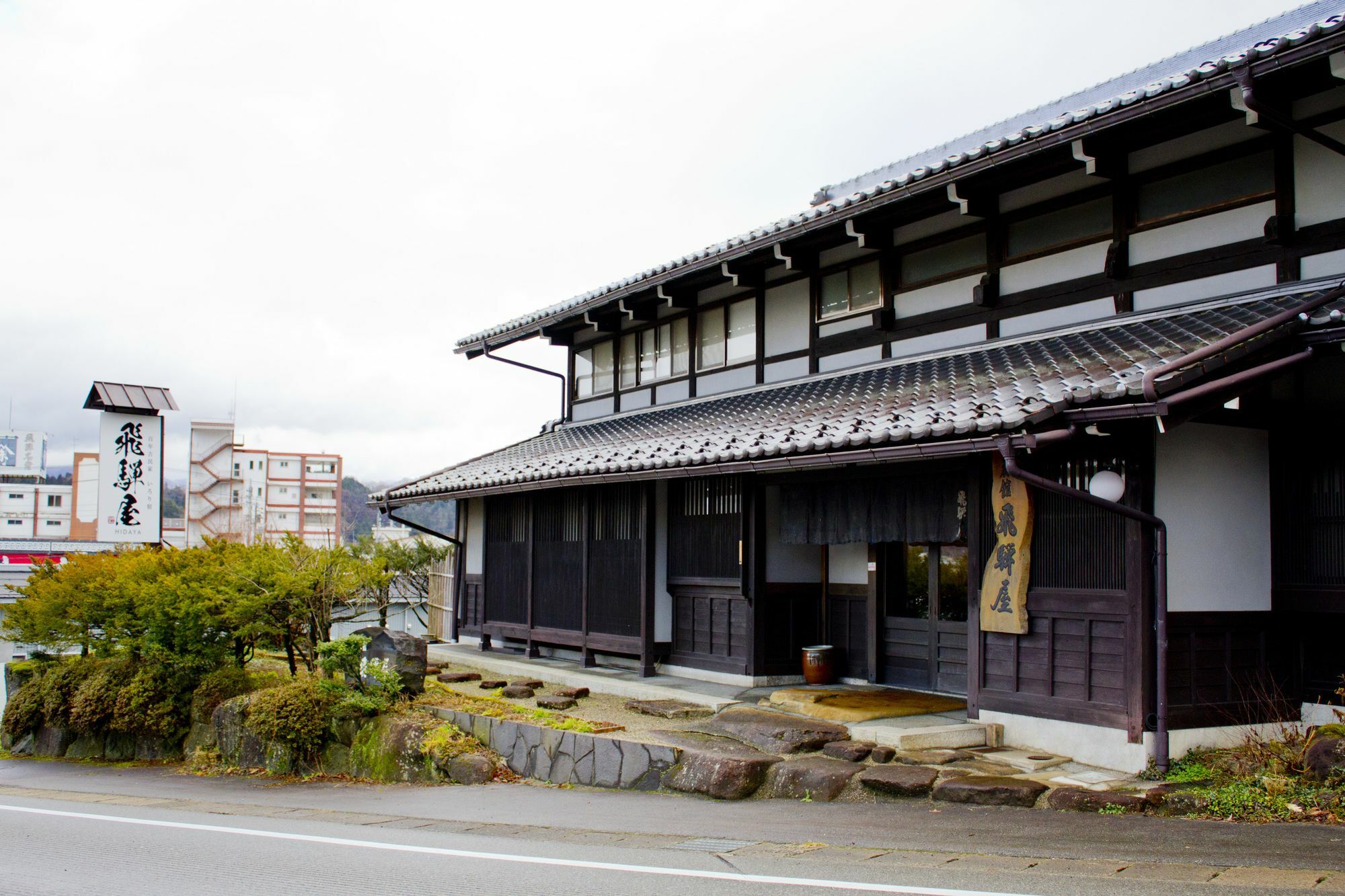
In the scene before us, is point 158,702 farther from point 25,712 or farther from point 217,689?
point 25,712

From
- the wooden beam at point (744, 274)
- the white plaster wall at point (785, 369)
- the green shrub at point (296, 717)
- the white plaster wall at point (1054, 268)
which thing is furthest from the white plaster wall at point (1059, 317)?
the green shrub at point (296, 717)

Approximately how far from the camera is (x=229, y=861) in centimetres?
693

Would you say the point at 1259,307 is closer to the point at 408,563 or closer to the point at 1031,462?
the point at 1031,462

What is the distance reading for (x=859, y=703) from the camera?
412 inches

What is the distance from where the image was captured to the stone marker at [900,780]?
7.97m

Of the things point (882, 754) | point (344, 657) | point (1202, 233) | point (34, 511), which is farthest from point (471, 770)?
point (34, 511)

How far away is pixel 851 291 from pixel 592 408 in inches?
280

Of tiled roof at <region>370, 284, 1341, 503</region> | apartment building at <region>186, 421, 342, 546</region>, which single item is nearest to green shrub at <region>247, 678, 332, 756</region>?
tiled roof at <region>370, 284, 1341, 503</region>

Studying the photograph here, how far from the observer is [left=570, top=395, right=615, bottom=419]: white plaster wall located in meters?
18.5

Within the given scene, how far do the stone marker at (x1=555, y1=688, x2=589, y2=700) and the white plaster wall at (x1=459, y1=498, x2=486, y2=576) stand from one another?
582 centimetres

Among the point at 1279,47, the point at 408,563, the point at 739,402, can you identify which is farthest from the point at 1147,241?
the point at 408,563

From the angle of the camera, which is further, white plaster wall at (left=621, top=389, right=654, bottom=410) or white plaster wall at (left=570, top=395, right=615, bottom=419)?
white plaster wall at (left=570, top=395, right=615, bottom=419)

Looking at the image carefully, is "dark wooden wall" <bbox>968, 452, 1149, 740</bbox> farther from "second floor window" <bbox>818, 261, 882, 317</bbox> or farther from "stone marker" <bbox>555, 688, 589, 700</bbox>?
"stone marker" <bbox>555, 688, 589, 700</bbox>

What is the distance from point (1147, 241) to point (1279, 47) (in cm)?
257
